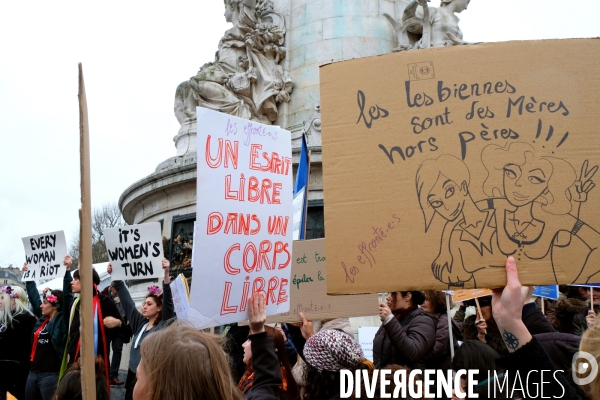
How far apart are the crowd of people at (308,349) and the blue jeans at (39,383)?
1 centimetres

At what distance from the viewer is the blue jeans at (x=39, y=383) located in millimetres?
6152

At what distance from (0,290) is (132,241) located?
2.74 metres

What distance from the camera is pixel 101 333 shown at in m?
5.72

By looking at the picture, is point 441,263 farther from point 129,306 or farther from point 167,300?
point 129,306

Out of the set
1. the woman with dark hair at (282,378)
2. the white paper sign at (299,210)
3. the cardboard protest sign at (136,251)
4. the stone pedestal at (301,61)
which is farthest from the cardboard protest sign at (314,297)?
the stone pedestal at (301,61)

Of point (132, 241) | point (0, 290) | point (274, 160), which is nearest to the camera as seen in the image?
point (274, 160)

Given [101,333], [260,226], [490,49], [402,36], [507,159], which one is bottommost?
[101,333]

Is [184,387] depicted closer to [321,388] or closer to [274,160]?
[321,388]

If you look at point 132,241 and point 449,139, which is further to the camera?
point 132,241

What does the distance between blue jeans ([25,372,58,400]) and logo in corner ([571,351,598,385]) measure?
5.60 metres

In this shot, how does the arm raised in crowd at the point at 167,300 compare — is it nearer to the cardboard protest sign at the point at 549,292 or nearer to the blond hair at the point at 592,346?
the cardboard protest sign at the point at 549,292

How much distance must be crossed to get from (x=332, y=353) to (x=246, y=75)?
34.3ft

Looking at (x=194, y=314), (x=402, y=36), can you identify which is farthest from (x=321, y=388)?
(x=402, y=36)

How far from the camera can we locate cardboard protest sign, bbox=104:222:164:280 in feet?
17.9
